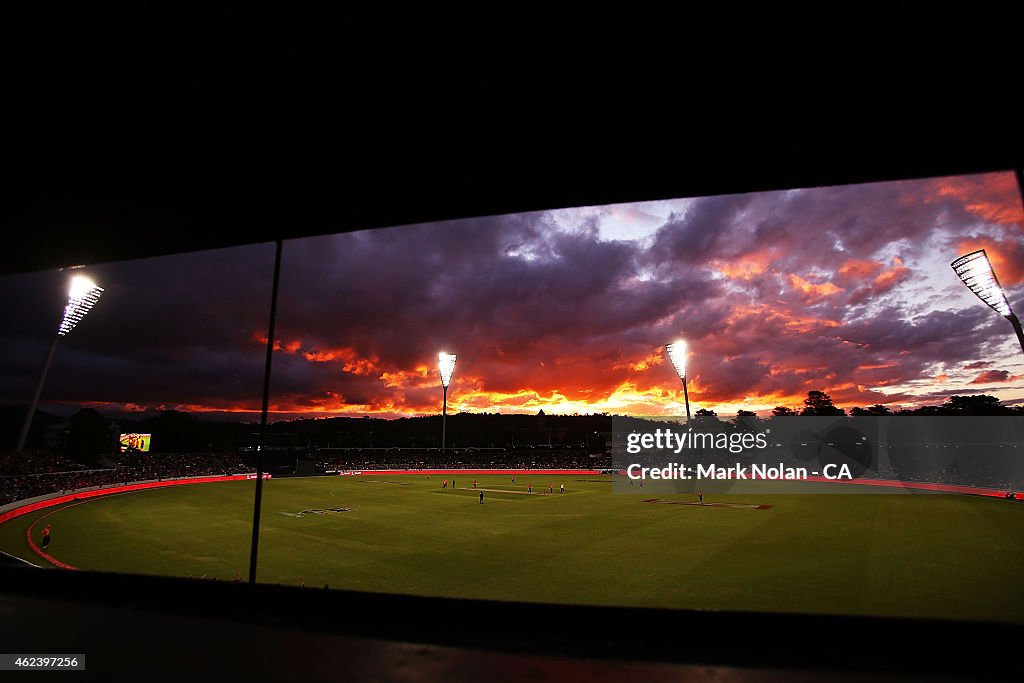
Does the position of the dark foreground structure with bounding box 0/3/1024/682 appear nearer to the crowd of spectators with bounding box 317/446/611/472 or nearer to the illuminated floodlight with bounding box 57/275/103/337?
the illuminated floodlight with bounding box 57/275/103/337

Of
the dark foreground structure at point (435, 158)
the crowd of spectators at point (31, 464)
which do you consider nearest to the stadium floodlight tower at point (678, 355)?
the dark foreground structure at point (435, 158)

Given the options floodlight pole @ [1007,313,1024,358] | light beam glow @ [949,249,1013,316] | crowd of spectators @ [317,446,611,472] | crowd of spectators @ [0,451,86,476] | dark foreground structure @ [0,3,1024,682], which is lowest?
crowd of spectators @ [317,446,611,472]

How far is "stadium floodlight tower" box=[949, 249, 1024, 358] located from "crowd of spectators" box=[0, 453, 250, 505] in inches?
2064

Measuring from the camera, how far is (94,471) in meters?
44.0

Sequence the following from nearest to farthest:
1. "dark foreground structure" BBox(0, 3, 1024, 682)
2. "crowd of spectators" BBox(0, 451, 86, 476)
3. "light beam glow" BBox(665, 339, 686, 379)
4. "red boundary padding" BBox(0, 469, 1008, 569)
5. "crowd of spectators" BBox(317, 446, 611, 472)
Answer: "dark foreground structure" BBox(0, 3, 1024, 682)
"red boundary padding" BBox(0, 469, 1008, 569)
"light beam glow" BBox(665, 339, 686, 379)
"crowd of spectators" BBox(0, 451, 86, 476)
"crowd of spectators" BBox(317, 446, 611, 472)

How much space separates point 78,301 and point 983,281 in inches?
2087

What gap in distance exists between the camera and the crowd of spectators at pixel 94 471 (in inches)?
1336

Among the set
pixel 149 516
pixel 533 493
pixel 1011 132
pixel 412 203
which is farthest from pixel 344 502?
pixel 1011 132

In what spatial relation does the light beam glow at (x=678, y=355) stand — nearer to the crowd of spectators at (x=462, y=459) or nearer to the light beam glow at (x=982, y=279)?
the light beam glow at (x=982, y=279)

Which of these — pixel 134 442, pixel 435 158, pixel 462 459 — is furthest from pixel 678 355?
pixel 134 442

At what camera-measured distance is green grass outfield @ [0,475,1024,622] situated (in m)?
13.1

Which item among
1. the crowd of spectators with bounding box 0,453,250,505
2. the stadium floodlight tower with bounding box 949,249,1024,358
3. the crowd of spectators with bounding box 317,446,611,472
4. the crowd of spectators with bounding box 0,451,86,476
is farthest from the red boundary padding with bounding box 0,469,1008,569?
the stadium floodlight tower with bounding box 949,249,1024,358

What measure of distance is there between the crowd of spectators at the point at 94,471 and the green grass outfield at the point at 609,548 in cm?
612

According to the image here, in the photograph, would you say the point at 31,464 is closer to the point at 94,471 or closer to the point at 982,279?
the point at 94,471
